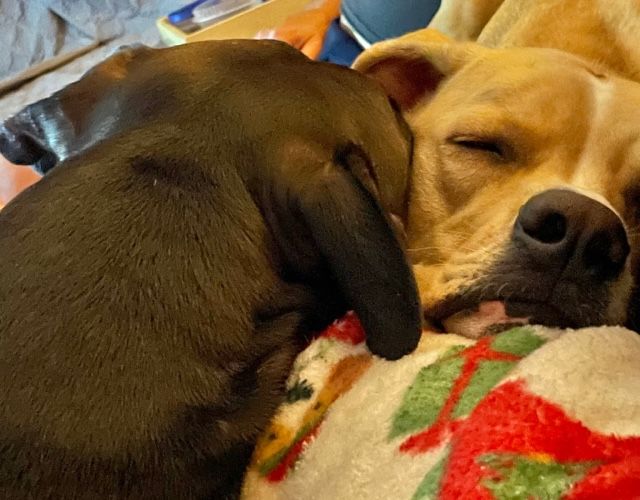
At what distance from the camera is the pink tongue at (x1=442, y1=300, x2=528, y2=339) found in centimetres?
114

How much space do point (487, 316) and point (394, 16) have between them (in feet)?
4.68

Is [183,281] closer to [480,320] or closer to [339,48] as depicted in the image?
[480,320]

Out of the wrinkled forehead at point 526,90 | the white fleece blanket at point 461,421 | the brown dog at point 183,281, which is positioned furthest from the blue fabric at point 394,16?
the white fleece blanket at point 461,421

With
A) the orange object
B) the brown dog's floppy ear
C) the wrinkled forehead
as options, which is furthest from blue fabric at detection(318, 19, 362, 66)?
the brown dog's floppy ear

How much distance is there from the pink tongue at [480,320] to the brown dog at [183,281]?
0.45 ft

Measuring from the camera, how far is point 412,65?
1.56 metres

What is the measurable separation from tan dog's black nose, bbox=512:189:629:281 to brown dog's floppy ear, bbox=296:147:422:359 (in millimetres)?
170

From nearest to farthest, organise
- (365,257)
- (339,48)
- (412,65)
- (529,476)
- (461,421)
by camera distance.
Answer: (529,476), (461,421), (365,257), (412,65), (339,48)

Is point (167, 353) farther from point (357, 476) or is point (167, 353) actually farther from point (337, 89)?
point (337, 89)

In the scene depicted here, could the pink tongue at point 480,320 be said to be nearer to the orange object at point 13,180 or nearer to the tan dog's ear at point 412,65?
the tan dog's ear at point 412,65

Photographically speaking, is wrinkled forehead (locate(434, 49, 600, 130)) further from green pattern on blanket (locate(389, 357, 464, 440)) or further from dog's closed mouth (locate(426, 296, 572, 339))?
green pattern on blanket (locate(389, 357, 464, 440))

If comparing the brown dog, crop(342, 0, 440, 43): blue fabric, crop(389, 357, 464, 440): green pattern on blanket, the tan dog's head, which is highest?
the brown dog

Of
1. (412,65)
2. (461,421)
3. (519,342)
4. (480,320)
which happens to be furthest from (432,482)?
(412,65)

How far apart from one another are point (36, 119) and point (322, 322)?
524mm
